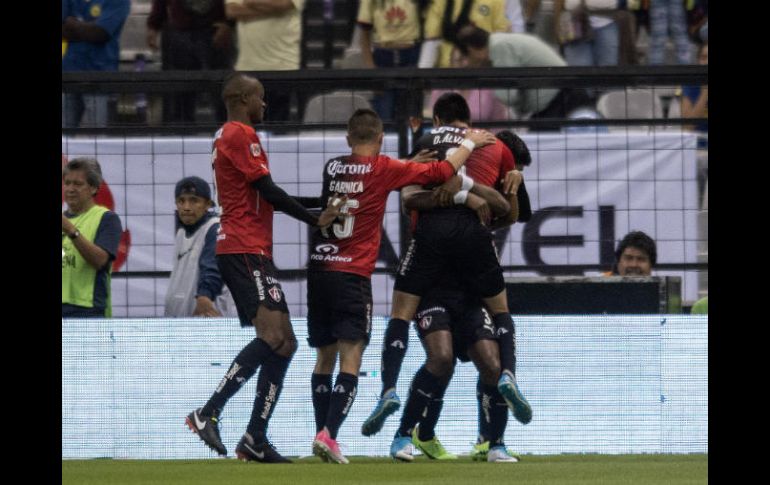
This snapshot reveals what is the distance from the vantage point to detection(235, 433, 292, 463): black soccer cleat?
8.91m

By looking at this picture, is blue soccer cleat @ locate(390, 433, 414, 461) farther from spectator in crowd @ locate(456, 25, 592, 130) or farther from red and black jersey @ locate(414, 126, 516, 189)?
spectator in crowd @ locate(456, 25, 592, 130)

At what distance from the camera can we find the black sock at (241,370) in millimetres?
8703

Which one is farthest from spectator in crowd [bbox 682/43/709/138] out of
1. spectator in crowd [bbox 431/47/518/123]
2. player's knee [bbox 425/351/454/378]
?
player's knee [bbox 425/351/454/378]

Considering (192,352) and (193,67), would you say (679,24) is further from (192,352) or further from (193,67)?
(192,352)

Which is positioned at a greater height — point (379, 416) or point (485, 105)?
point (485, 105)

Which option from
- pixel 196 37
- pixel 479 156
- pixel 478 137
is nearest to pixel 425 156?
pixel 478 137

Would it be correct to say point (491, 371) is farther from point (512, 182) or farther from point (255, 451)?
point (255, 451)

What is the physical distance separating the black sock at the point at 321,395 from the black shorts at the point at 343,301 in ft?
1.29

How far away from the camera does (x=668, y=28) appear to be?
1320 centimetres

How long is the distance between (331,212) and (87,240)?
1956 millimetres

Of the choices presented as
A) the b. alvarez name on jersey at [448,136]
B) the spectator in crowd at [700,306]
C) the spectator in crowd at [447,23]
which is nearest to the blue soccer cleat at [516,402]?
the b. alvarez name on jersey at [448,136]

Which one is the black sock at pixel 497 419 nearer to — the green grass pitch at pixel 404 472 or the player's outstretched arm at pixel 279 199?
the green grass pitch at pixel 404 472
